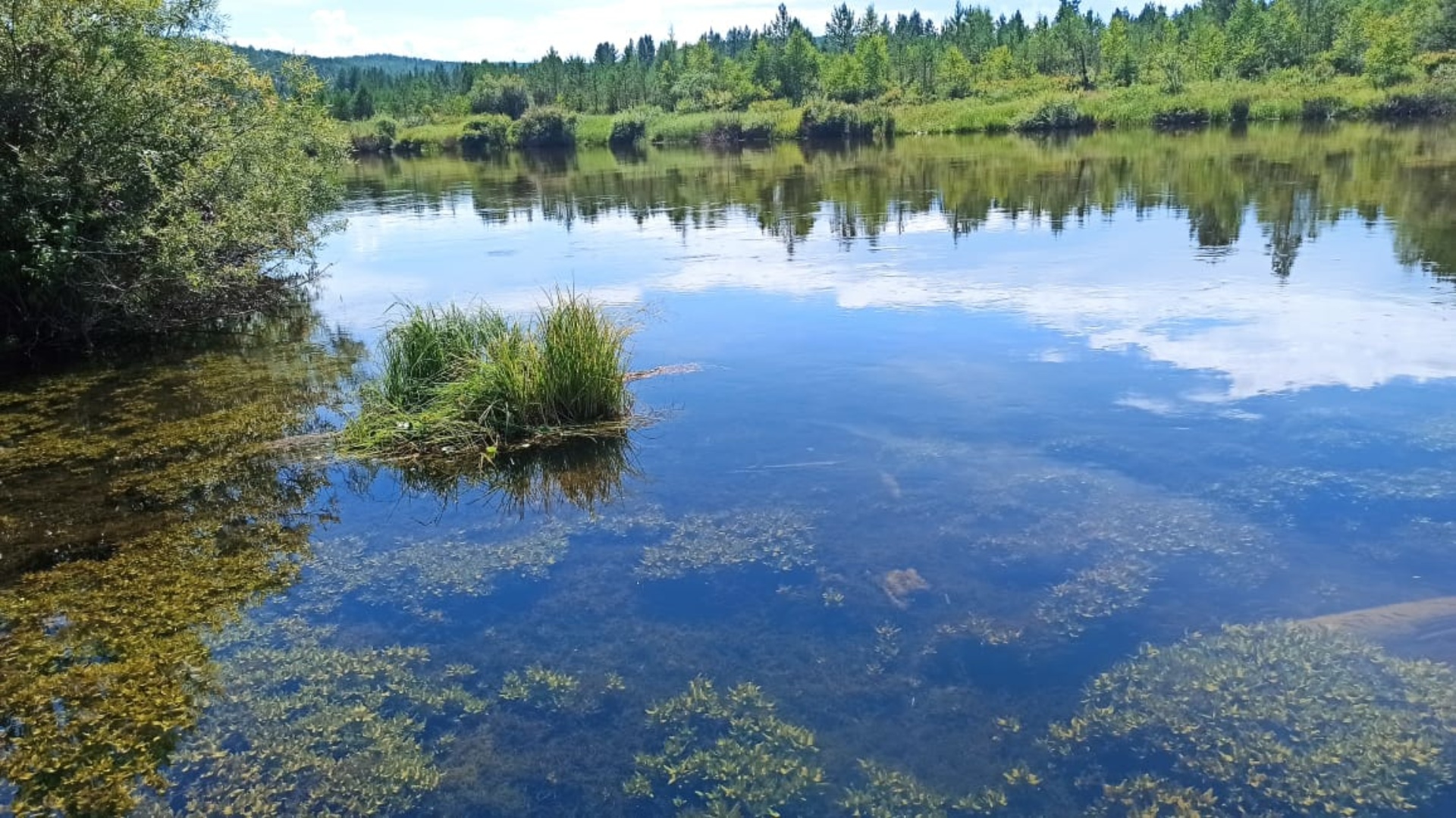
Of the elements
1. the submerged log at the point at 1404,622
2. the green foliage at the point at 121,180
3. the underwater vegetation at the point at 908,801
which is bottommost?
the underwater vegetation at the point at 908,801

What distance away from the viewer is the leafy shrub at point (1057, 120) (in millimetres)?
59562

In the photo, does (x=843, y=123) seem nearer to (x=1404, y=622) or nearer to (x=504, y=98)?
(x=504, y=98)

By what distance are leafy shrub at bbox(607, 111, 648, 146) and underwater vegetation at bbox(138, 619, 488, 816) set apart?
7683 cm

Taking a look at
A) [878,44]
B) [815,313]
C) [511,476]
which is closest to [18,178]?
[511,476]

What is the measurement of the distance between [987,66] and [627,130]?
32.8m

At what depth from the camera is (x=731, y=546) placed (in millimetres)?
7047

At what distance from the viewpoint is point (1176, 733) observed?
473 cm

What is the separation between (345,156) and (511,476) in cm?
1435

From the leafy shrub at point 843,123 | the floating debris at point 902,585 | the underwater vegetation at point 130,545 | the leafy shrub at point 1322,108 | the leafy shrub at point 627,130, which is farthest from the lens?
the leafy shrub at point 627,130

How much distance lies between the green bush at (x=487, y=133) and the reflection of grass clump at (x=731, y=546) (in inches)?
3262

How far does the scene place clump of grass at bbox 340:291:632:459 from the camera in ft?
30.3

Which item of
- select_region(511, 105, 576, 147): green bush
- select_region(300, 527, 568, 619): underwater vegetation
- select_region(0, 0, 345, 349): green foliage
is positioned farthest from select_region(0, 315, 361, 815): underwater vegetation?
select_region(511, 105, 576, 147): green bush

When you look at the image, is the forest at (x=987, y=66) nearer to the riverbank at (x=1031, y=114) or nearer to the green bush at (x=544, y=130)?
the riverbank at (x=1031, y=114)

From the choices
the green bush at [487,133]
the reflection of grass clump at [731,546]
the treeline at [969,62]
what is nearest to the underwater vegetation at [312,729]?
the reflection of grass clump at [731,546]
